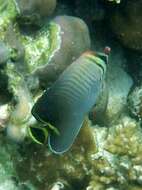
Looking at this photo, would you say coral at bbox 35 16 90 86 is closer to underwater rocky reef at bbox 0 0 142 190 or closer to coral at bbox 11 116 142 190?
underwater rocky reef at bbox 0 0 142 190

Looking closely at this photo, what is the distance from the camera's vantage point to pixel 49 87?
3229 mm

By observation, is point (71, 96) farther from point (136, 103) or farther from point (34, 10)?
point (136, 103)

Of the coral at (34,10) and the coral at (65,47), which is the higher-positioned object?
the coral at (34,10)

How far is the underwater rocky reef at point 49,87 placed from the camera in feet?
11.2

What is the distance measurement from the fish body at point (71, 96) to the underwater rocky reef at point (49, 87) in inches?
23.6

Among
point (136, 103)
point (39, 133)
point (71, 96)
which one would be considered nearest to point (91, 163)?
point (136, 103)

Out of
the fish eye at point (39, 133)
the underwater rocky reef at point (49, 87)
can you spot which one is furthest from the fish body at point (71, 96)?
the underwater rocky reef at point (49, 87)

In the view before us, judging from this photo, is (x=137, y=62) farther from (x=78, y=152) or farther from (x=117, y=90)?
(x=78, y=152)

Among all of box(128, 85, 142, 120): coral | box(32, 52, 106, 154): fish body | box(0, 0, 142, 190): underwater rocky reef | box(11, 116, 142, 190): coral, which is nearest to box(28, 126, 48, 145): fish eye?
box(32, 52, 106, 154): fish body

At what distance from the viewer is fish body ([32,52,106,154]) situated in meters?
2.40

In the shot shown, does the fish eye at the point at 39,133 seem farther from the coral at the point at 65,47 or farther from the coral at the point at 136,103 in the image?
the coral at the point at 136,103

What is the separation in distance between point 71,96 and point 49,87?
818 millimetres

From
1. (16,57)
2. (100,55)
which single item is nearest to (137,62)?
(16,57)

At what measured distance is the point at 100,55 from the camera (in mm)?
2420
